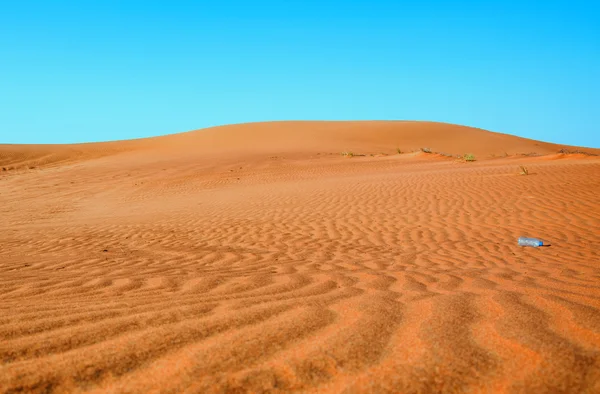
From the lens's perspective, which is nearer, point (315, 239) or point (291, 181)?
point (315, 239)

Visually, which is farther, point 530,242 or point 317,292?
point 530,242

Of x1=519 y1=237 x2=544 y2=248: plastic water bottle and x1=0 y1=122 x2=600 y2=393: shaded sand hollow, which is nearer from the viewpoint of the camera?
x1=0 y1=122 x2=600 y2=393: shaded sand hollow

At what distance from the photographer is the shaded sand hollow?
2.06 m

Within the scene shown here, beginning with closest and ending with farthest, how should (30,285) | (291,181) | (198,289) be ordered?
(198,289), (30,285), (291,181)

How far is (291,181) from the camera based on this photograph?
60.3ft

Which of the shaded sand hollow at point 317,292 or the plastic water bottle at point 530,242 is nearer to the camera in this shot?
the shaded sand hollow at point 317,292

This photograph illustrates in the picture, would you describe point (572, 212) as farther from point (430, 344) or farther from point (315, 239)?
point (430, 344)

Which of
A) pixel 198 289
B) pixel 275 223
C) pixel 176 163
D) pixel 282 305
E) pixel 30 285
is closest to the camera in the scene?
pixel 282 305

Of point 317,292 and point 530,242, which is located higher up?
point 317,292

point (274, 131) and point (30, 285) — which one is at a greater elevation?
point (274, 131)

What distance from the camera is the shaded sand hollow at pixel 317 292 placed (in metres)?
2.06

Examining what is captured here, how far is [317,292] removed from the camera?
12.1 ft

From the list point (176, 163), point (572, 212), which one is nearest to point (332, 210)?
point (572, 212)

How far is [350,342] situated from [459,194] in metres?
10.5
